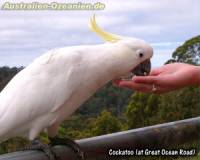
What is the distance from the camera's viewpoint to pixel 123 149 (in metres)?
1.24

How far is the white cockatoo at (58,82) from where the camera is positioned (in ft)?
4.52

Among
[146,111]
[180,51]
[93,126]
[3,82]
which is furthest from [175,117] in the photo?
[3,82]

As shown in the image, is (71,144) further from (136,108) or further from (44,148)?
(136,108)

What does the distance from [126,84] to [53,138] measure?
283mm

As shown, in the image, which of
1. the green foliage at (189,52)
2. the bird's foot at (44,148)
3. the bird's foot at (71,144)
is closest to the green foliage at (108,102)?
the green foliage at (189,52)

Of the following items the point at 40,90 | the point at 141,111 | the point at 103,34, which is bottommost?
the point at 141,111

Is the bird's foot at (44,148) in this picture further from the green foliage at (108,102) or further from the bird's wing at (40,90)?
the green foliage at (108,102)

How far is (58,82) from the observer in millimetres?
1419

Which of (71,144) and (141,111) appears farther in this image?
(141,111)

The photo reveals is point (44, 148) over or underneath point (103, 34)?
underneath

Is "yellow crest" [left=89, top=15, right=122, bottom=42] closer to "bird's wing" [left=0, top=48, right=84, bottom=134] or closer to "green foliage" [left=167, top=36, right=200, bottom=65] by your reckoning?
"bird's wing" [left=0, top=48, right=84, bottom=134]

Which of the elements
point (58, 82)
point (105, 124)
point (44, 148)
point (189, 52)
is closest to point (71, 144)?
point (44, 148)

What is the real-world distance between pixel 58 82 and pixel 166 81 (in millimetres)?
328

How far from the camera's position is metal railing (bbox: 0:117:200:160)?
3.81 ft
